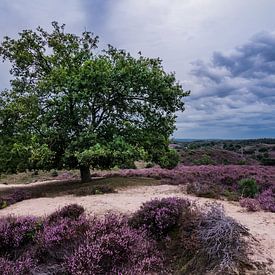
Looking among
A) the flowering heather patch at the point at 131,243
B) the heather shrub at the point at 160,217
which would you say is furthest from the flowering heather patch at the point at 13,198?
the heather shrub at the point at 160,217

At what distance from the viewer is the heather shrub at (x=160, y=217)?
27.7ft

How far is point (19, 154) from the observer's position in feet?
53.9

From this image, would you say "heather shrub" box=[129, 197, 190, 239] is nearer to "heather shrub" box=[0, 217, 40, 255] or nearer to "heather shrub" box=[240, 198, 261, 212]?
"heather shrub" box=[0, 217, 40, 255]

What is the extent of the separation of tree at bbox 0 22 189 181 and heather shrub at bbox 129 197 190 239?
22.8 feet

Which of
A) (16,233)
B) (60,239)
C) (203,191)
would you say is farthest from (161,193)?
(60,239)

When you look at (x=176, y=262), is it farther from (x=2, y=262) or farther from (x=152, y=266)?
(x=2, y=262)

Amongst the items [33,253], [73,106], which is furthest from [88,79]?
[33,253]

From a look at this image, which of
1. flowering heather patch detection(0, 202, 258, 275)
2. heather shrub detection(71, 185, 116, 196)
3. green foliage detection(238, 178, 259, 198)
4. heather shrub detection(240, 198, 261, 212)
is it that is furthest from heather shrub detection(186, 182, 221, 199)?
flowering heather patch detection(0, 202, 258, 275)

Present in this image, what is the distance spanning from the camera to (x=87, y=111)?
17.8 metres

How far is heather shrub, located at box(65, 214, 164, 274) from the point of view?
686cm

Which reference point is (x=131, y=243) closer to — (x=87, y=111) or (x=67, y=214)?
(x=67, y=214)

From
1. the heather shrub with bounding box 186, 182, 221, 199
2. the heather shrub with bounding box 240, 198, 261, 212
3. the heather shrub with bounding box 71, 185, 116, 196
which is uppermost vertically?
the heather shrub with bounding box 71, 185, 116, 196

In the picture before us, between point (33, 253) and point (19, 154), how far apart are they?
9116mm

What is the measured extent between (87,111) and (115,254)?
11.3m
